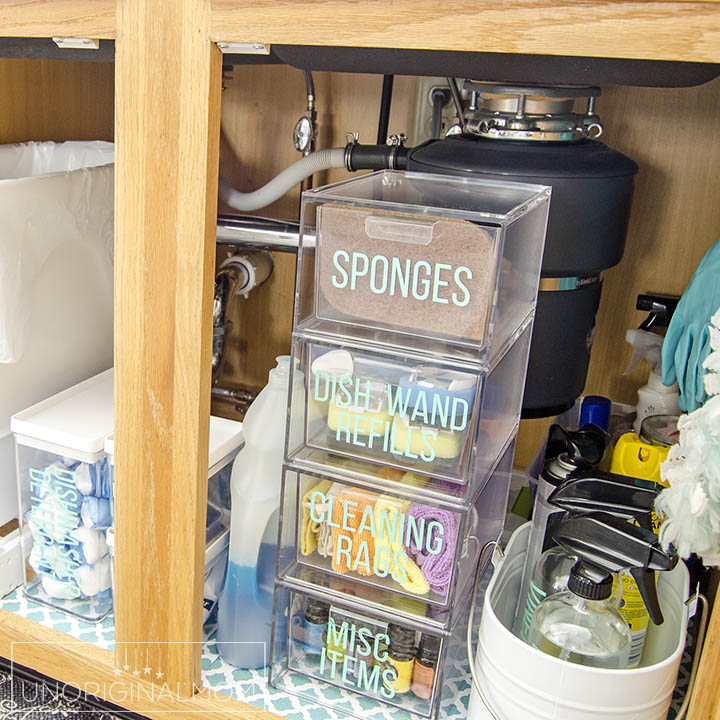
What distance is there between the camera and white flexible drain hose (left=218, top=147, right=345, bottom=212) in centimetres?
120

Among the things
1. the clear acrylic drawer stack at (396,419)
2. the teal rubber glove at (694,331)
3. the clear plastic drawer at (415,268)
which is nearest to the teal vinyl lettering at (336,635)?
the clear acrylic drawer stack at (396,419)

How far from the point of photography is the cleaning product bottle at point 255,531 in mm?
970

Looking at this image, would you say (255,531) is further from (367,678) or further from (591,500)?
(591,500)

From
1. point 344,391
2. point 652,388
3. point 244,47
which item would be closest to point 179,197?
point 244,47

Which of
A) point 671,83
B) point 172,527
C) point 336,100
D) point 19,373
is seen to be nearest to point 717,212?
point 671,83

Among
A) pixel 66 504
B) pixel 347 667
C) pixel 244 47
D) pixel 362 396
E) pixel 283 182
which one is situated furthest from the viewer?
pixel 283 182

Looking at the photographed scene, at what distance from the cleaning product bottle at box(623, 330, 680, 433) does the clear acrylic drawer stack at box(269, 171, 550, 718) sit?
276 millimetres

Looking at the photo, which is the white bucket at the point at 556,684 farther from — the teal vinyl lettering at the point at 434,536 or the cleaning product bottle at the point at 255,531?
the cleaning product bottle at the point at 255,531

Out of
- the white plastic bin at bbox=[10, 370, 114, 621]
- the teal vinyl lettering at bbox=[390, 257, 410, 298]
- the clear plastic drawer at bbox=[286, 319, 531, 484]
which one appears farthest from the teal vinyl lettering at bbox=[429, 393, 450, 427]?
the white plastic bin at bbox=[10, 370, 114, 621]

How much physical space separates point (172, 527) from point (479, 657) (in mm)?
342

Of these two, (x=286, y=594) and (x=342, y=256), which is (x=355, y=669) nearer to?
(x=286, y=594)

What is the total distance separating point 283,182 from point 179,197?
475mm

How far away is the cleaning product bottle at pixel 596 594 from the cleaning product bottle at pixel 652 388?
369mm

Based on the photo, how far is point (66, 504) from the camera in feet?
3.51
